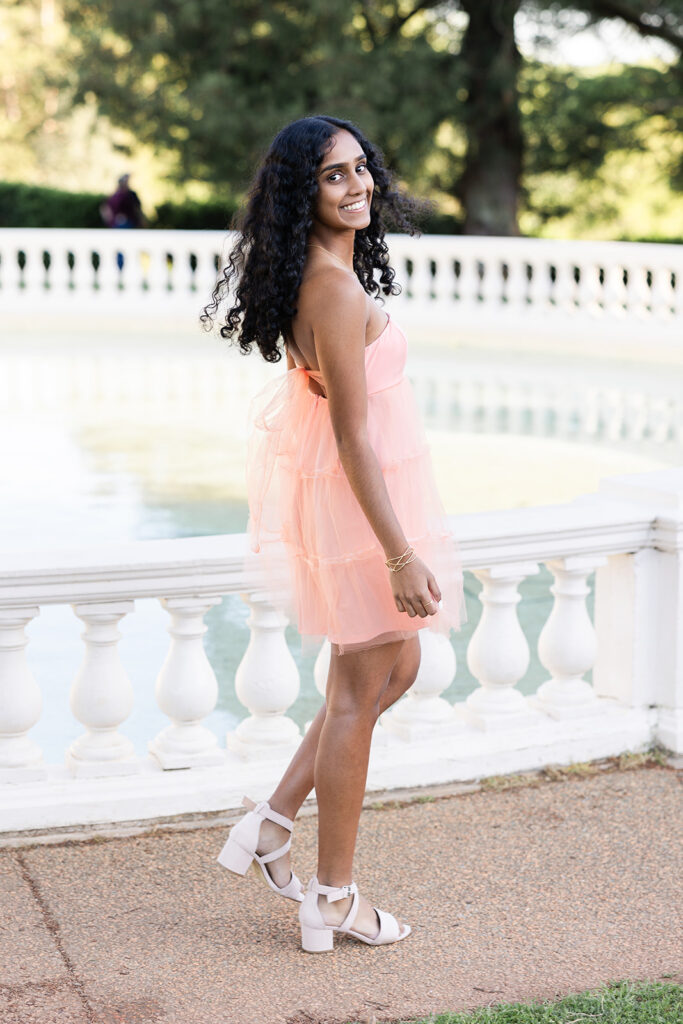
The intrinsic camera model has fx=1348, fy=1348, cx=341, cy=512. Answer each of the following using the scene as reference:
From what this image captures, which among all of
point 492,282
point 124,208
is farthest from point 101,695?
point 124,208

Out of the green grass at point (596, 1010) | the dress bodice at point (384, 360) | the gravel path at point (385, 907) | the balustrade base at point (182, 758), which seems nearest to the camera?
the green grass at point (596, 1010)

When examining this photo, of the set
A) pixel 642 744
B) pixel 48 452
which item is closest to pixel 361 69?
pixel 48 452

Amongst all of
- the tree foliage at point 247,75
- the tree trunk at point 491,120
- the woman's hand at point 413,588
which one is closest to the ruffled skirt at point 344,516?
the woman's hand at point 413,588

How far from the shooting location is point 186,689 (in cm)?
365

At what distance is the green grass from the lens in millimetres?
2576

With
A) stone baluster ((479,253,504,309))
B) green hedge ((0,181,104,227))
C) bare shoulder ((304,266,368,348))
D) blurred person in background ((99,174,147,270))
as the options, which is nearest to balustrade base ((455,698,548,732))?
bare shoulder ((304,266,368,348))

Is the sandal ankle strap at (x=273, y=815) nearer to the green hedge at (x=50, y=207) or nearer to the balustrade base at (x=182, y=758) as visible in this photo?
the balustrade base at (x=182, y=758)

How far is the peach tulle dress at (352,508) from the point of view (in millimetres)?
2873

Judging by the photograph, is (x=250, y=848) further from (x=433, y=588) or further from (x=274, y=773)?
(x=433, y=588)

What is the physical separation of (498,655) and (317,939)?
1282 mm

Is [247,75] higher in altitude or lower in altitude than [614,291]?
higher

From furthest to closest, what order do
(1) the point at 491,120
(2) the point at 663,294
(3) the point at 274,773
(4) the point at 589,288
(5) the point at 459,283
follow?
1. (1) the point at 491,120
2. (5) the point at 459,283
3. (4) the point at 589,288
4. (2) the point at 663,294
5. (3) the point at 274,773

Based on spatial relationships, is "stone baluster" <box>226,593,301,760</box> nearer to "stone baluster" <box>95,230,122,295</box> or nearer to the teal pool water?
the teal pool water

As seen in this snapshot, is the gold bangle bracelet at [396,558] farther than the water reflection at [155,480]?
No
